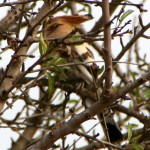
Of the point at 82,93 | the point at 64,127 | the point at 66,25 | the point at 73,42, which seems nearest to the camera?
the point at 64,127

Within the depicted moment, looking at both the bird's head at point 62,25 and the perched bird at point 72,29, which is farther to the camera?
the bird's head at point 62,25

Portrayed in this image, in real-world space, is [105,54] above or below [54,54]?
above

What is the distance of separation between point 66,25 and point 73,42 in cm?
252

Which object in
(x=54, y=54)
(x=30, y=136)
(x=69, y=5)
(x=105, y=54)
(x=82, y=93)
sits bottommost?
(x=30, y=136)

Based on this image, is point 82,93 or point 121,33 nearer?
point 121,33

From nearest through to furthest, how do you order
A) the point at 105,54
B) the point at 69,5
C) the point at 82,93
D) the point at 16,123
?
the point at 105,54, the point at 16,123, the point at 82,93, the point at 69,5

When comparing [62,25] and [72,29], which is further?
[62,25]

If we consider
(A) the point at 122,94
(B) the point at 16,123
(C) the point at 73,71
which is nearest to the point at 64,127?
(A) the point at 122,94

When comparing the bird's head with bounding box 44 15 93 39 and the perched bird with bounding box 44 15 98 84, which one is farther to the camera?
the bird's head with bounding box 44 15 93 39

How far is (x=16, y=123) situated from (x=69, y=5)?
1592 millimetres

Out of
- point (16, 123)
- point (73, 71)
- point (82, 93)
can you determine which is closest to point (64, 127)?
point (16, 123)

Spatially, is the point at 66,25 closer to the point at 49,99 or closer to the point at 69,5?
the point at 69,5

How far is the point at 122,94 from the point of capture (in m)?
2.26

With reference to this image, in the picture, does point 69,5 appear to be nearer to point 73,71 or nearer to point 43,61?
point 73,71
